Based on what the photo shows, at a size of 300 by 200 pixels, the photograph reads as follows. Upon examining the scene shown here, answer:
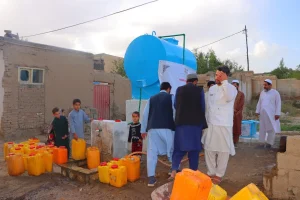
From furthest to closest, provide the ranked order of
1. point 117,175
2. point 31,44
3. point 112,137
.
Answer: point 31,44 → point 112,137 → point 117,175

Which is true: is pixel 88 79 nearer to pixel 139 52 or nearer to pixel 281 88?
pixel 139 52

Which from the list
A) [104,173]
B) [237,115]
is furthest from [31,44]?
[237,115]

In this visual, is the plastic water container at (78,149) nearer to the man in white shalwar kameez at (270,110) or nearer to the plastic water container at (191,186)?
the plastic water container at (191,186)

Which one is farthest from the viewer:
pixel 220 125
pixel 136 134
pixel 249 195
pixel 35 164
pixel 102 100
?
pixel 102 100

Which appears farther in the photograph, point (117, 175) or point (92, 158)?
point (92, 158)

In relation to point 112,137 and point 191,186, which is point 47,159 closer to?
point 112,137

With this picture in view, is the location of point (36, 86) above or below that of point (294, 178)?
above

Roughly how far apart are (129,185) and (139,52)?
2.73 meters

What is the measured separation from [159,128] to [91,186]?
4.55 feet

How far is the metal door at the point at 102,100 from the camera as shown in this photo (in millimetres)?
13430

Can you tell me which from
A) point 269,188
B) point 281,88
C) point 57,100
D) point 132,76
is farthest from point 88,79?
point 281,88

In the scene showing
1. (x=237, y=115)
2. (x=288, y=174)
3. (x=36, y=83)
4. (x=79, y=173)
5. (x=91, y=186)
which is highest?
(x=36, y=83)

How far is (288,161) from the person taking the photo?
3.58 m

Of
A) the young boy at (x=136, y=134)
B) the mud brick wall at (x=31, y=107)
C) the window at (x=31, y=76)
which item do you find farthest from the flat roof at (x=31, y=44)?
the young boy at (x=136, y=134)
